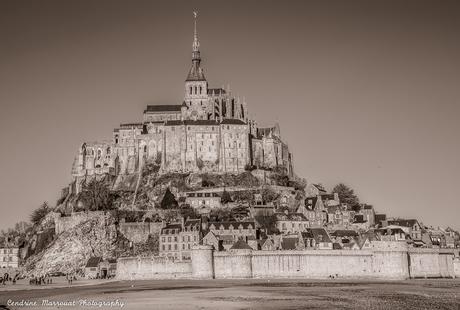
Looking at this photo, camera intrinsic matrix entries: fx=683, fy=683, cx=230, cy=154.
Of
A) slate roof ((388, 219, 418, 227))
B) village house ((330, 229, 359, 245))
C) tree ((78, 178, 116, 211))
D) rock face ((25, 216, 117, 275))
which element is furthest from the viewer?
tree ((78, 178, 116, 211))

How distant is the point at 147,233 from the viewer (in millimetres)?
90500

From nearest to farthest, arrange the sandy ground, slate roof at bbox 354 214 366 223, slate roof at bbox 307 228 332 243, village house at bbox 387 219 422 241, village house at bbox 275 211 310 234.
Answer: the sandy ground
slate roof at bbox 307 228 332 243
village house at bbox 275 211 310 234
slate roof at bbox 354 214 366 223
village house at bbox 387 219 422 241

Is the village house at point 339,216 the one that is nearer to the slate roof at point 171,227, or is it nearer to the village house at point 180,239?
the village house at point 180,239

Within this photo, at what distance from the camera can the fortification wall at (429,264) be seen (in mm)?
74875

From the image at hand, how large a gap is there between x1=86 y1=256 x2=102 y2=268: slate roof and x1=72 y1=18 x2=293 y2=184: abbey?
27546 mm

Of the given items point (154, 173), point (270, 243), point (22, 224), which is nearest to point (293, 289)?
point (270, 243)

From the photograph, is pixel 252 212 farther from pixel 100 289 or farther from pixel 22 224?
pixel 22 224

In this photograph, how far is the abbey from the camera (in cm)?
11006

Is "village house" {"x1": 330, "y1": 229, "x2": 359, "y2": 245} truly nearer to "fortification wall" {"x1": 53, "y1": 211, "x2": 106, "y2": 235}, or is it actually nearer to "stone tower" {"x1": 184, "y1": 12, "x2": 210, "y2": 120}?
"fortification wall" {"x1": 53, "y1": 211, "x2": 106, "y2": 235}

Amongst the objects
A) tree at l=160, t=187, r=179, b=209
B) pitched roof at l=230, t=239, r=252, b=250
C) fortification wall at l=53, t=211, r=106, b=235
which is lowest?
pitched roof at l=230, t=239, r=252, b=250

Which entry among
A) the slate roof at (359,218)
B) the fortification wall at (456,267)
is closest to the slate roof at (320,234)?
the slate roof at (359,218)

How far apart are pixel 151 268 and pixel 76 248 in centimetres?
1572

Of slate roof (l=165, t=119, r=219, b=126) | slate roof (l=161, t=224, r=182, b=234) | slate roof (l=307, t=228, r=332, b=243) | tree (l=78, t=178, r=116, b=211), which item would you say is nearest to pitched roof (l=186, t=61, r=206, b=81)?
slate roof (l=165, t=119, r=219, b=126)

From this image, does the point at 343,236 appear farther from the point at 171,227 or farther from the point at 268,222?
the point at 171,227
